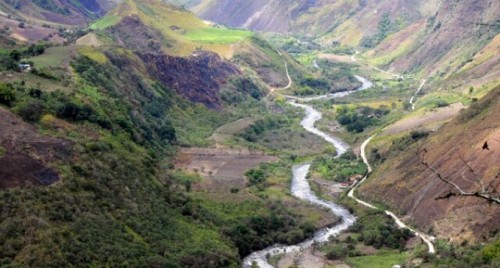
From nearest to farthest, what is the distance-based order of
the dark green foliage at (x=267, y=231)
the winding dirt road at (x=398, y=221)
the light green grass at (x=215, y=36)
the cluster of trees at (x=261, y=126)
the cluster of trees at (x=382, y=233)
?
the winding dirt road at (x=398, y=221)
the cluster of trees at (x=382, y=233)
the dark green foliage at (x=267, y=231)
the cluster of trees at (x=261, y=126)
the light green grass at (x=215, y=36)

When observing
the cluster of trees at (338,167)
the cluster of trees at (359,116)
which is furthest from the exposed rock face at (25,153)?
the cluster of trees at (359,116)

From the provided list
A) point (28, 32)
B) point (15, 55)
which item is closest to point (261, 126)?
point (15, 55)

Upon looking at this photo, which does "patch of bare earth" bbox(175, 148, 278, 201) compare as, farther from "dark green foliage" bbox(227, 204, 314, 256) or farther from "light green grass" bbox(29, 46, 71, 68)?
"light green grass" bbox(29, 46, 71, 68)

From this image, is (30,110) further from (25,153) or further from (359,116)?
(359,116)

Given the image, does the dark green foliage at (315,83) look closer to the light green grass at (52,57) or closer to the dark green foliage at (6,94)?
the light green grass at (52,57)

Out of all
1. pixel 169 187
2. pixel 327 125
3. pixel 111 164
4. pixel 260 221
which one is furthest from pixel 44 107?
pixel 327 125

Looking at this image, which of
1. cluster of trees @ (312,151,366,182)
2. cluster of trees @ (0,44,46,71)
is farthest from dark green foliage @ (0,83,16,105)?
cluster of trees @ (312,151,366,182)
